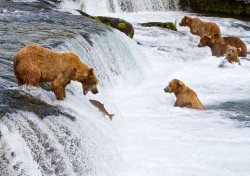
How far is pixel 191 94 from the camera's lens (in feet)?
22.7

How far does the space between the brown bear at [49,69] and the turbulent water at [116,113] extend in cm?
16

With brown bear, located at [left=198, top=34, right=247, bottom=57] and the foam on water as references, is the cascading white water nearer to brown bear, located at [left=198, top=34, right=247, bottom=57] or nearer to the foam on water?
brown bear, located at [left=198, top=34, right=247, bottom=57]

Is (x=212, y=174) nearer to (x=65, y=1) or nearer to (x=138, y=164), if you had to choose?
(x=138, y=164)

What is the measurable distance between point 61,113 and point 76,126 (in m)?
0.24

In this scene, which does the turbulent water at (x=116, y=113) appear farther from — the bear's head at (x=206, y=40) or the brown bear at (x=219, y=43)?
the bear's head at (x=206, y=40)

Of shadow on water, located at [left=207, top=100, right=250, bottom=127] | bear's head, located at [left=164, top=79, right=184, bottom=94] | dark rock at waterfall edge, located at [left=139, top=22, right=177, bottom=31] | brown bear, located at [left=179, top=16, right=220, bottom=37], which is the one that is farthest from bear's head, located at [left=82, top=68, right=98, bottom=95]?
brown bear, located at [left=179, top=16, right=220, bottom=37]

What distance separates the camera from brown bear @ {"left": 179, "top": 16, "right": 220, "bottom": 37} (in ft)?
47.0

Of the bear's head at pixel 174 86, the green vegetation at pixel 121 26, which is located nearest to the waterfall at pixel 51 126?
the bear's head at pixel 174 86

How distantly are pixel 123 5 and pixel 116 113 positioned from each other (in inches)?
555

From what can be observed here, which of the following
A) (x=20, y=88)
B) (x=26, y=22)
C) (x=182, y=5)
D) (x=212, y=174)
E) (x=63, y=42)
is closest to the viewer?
(x=20, y=88)

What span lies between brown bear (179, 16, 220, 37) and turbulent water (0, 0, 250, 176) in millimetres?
3352

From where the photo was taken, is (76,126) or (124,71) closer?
(76,126)

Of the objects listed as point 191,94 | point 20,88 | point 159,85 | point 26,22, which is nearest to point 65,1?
point 26,22

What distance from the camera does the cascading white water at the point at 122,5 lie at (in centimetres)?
1792
